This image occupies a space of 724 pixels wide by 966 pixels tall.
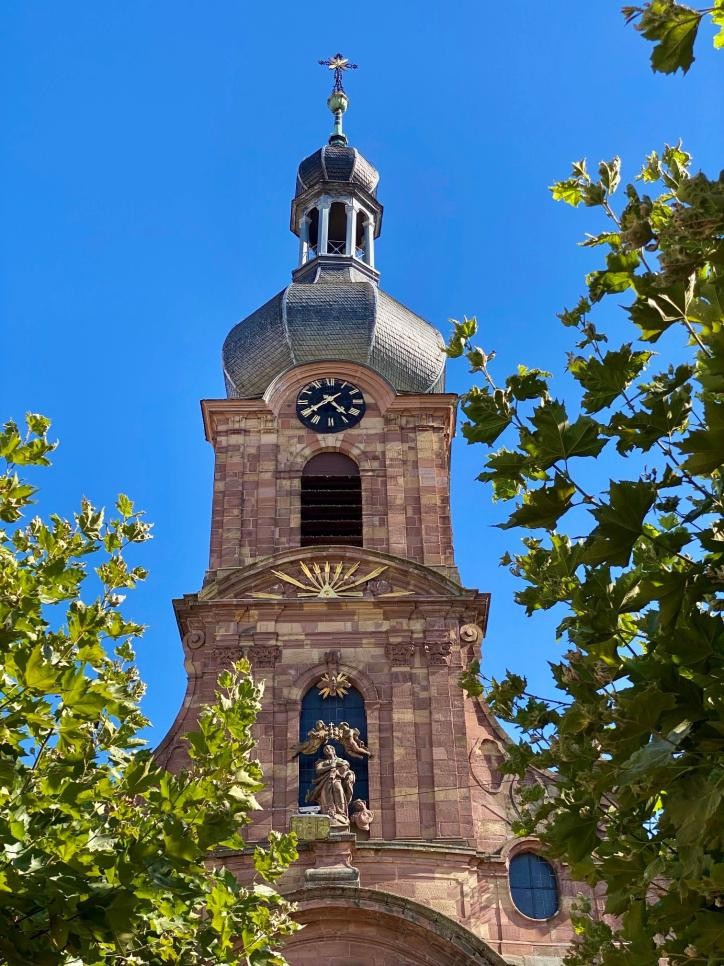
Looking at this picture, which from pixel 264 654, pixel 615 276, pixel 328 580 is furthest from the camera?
pixel 328 580

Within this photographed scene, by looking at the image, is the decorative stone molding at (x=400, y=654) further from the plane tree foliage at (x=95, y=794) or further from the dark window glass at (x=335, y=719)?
the plane tree foliage at (x=95, y=794)

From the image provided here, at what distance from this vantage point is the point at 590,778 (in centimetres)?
657

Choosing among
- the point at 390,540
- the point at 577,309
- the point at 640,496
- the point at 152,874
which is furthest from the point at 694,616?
the point at 390,540

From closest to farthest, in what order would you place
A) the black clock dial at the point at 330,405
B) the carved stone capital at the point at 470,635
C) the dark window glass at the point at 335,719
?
the dark window glass at the point at 335,719 < the carved stone capital at the point at 470,635 < the black clock dial at the point at 330,405

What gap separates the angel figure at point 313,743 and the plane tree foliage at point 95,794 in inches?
405

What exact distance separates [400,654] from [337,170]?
15742 millimetres

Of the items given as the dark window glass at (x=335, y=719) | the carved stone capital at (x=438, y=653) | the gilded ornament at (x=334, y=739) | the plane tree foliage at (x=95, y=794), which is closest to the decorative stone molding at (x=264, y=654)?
the dark window glass at (x=335, y=719)

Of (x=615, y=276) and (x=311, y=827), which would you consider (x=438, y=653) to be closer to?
(x=311, y=827)

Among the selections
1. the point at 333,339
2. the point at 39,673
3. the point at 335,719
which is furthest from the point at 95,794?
the point at 333,339

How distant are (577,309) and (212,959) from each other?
177 inches

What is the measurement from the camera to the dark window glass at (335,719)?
1928cm

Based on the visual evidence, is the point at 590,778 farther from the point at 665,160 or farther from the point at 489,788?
the point at 489,788

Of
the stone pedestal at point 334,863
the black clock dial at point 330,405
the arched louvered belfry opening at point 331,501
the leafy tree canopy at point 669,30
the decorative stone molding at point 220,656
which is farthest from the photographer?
the black clock dial at point 330,405

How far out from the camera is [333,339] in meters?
25.7
